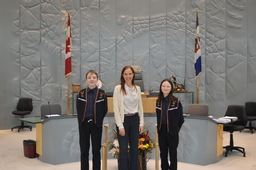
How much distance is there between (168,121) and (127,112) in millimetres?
512

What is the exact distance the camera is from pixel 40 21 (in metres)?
8.48

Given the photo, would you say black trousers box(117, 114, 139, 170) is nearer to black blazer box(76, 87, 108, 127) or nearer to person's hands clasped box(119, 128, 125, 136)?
person's hands clasped box(119, 128, 125, 136)

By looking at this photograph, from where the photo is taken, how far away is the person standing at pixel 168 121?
328 centimetres

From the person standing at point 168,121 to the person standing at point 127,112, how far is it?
0.89ft

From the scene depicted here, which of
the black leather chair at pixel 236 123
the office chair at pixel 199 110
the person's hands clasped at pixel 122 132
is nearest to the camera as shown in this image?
the person's hands clasped at pixel 122 132

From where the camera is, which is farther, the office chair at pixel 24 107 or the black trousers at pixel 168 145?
the office chair at pixel 24 107

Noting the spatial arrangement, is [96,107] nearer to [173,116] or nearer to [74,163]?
[173,116]

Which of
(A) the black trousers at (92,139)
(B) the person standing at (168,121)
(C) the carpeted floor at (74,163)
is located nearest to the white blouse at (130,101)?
(B) the person standing at (168,121)

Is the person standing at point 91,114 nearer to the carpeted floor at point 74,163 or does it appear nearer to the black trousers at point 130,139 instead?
the black trousers at point 130,139

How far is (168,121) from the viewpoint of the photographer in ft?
10.8

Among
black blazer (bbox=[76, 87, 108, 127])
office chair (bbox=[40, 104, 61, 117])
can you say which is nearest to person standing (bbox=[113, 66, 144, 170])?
black blazer (bbox=[76, 87, 108, 127])

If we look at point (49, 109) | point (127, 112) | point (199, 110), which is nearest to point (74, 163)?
point (49, 109)

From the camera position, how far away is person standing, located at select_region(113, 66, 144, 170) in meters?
3.15

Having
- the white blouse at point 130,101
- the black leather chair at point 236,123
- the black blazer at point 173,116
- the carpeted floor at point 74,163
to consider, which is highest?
the white blouse at point 130,101
